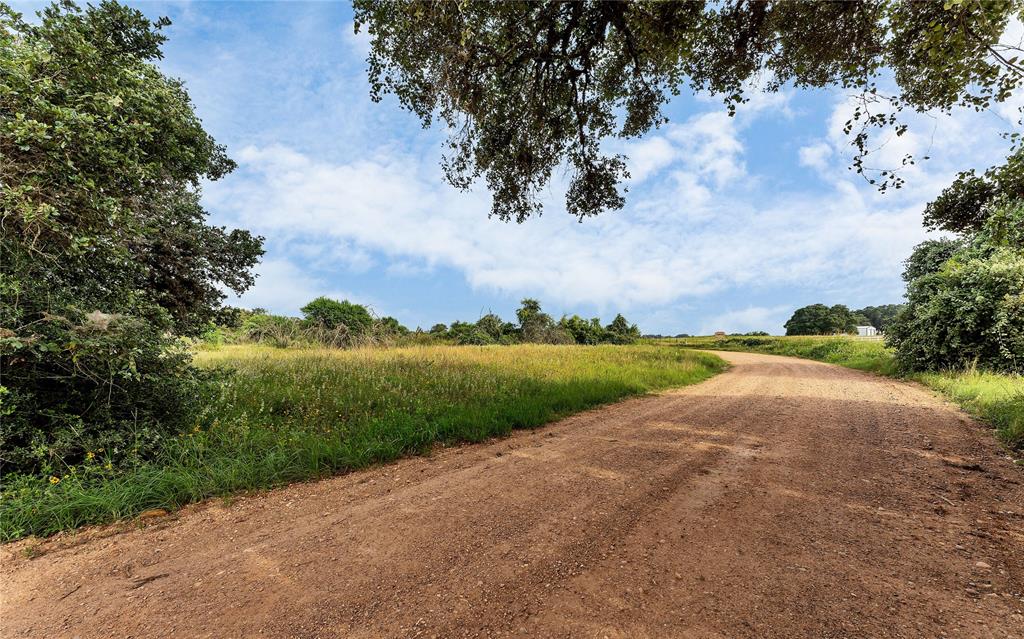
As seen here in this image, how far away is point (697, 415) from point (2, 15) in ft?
35.1

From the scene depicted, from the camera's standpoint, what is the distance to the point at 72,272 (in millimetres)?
4449

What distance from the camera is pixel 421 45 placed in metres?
6.92

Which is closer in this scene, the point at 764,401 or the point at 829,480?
the point at 829,480

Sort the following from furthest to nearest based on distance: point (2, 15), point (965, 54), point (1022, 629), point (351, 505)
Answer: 1. point (965, 54)
2. point (2, 15)
3. point (351, 505)
4. point (1022, 629)

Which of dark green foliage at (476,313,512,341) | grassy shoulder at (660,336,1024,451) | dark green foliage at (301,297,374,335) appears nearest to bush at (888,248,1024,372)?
grassy shoulder at (660,336,1024,451)

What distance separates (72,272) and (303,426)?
309 cm

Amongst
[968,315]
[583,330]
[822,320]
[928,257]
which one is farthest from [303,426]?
Result: [822,320]

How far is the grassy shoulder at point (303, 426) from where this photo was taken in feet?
11.5

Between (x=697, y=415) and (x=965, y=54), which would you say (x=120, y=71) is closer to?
(x=697, y=415)

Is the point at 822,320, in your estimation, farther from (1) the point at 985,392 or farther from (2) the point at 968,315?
(1) the point at 985,392

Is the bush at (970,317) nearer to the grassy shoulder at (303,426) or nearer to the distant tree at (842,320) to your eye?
the grassy shoulder at (303,426)

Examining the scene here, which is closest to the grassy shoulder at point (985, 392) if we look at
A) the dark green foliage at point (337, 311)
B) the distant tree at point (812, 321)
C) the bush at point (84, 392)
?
the bush at point (84, 392)

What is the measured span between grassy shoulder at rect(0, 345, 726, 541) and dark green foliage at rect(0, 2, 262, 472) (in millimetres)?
425

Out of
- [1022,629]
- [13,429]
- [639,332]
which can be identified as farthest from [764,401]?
[639,332]
